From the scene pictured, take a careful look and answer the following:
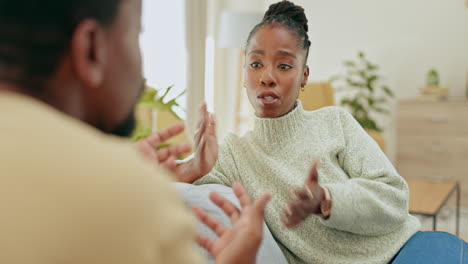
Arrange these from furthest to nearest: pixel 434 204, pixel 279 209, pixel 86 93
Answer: pixel 434 204 < pixel 279 209 < pixel 86 93

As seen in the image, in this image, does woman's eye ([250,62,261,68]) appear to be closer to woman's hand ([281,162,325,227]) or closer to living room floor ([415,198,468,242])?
woman's hand ([281,162,325,227])

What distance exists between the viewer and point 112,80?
1.69ft

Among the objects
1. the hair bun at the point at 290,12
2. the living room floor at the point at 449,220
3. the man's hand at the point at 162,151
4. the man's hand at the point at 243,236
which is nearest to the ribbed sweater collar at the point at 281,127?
the hair bun at the point at 290,12

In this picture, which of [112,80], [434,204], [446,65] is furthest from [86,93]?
[446,65]

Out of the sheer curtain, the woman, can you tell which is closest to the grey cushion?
the woman

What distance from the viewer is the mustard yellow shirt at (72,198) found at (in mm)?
389

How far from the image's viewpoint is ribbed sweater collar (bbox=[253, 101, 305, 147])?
129cm

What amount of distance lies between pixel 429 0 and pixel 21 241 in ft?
16.9

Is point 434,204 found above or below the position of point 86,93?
below

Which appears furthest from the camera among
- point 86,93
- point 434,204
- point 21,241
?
point 434,204

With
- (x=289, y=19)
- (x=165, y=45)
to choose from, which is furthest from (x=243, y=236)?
(x=165, y=45)

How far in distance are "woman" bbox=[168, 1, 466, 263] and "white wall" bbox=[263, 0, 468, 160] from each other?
3.85 m

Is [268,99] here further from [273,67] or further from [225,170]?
[225,170]

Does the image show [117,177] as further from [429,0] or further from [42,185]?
[429,0]
